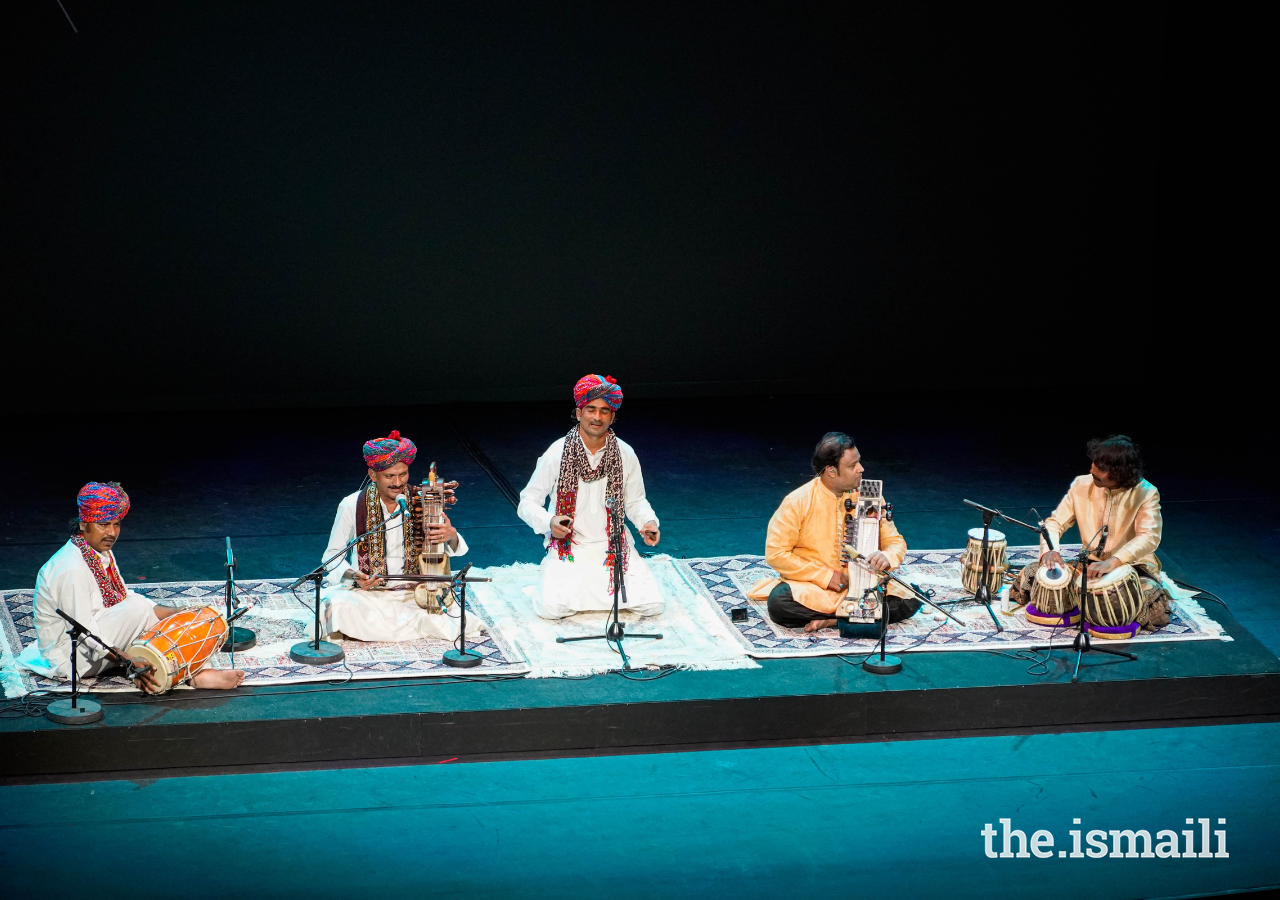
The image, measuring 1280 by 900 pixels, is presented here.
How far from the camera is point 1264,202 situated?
35.9ft

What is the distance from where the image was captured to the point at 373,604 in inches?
229

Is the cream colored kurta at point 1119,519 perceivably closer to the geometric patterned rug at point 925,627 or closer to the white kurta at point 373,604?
the geometric patterned rug at point 925,627

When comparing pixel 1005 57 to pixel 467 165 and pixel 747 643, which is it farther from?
pixel 747 643

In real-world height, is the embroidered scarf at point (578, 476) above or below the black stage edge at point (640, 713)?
above

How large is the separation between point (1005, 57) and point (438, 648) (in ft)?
23.6

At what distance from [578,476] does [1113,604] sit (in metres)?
2.15

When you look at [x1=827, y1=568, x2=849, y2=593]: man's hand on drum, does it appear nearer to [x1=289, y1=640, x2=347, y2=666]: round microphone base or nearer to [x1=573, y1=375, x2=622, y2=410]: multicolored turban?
[x1=573, y1=375, x2=622, y2=410]: multicolored turban

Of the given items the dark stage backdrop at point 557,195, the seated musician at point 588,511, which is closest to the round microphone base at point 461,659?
the seated musician at point 588,511

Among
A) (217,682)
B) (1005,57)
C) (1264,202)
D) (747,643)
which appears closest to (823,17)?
(1005,57)

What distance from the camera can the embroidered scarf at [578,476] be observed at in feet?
20.5

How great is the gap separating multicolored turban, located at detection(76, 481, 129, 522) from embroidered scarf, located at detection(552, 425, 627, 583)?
1736 millimetres

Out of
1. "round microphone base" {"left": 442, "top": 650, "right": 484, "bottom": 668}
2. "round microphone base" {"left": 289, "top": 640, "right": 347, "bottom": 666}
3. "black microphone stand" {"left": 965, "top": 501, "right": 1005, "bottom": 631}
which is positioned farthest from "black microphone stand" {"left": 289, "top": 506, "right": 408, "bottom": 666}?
"black microphone stand" {"left": 965, "top": 501, "right": 1005, "bottom": 631}

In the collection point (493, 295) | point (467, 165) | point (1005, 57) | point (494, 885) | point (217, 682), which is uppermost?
point (1005, 57)

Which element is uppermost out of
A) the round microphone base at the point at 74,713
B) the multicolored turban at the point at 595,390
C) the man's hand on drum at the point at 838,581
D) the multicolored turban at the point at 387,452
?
the multicolored turban at the point at 595,390
